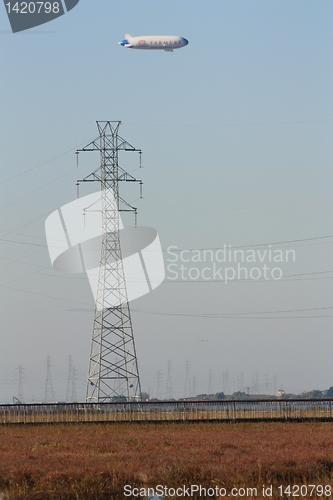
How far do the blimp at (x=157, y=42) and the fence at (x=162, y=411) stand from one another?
68700 mm

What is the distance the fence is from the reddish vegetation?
1582 centimetres

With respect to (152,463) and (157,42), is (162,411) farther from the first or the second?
(157,42)

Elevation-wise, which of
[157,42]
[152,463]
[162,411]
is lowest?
[152,463]

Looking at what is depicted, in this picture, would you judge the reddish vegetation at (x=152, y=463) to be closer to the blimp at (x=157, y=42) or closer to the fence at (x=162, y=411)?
the fence at (x=162, y=411)

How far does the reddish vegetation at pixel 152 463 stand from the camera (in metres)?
21.4

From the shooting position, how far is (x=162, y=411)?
50625mm

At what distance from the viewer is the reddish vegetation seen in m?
21.4

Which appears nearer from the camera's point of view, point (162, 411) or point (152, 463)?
point (152, 463)

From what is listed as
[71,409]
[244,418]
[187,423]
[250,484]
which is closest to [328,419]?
[244,418]

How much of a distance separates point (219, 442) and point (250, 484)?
9.51m

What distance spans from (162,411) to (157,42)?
73020 millimetres

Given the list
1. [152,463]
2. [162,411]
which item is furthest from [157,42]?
[152,463]

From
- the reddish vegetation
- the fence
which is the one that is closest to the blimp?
the fence

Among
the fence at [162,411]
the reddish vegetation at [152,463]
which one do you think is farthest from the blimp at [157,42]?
the reddish vegetation at [152,463]
